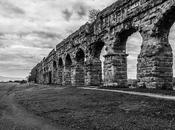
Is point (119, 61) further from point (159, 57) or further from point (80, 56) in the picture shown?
point (80, 56)

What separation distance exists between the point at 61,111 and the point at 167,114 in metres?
3.17

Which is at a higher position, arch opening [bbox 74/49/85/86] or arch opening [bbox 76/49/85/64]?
arch opening [bbox 76/49/85/64]

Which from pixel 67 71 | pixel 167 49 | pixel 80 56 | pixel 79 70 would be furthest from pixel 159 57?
pixel 67 71

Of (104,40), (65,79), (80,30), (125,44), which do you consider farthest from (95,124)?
(65,79)

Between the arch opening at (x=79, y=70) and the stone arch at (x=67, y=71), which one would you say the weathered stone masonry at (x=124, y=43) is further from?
the stone arch at (x=67, y=71)

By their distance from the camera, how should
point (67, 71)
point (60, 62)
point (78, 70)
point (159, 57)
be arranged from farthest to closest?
1. point (60, 62)
2. point (67, 71)
3. point (78, 70)
4. point (159, 57)

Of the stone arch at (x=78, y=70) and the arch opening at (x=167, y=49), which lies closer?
the arch opening at (x=167, y=49)

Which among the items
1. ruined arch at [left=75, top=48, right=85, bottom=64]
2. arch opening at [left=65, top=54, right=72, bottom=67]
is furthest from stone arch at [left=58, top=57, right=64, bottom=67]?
ruined arch at [left=75, top=48, right=85, bottom=64]

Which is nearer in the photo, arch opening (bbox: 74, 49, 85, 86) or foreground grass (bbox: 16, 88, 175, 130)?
foreground grass (bbox: 16, 88, 175, 130)

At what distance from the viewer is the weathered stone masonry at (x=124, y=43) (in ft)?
41.3

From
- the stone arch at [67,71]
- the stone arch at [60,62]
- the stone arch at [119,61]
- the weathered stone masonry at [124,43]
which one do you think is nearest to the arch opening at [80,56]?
the weathered stone masonry at [124,43]

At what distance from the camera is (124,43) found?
16.7m

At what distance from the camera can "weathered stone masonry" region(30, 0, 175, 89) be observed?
12586mm

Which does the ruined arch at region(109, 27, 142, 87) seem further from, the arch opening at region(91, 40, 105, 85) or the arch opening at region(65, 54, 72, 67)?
the arch opening at region(65, 54, 72, 67)
